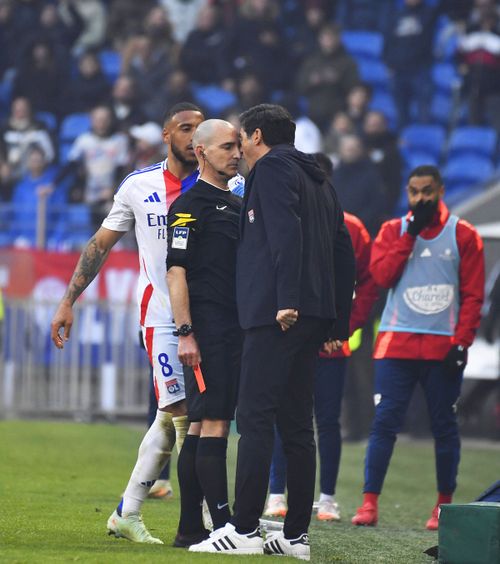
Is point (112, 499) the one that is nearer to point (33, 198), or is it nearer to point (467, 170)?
point (467, 170)

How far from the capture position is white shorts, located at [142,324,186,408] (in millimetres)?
5953

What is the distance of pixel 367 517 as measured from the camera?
302 inches

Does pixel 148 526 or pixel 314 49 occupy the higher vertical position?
pixel 314 49

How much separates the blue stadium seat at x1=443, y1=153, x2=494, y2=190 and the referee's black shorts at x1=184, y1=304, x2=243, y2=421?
12.8 m

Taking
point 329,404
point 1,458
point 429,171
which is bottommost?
point 1,458

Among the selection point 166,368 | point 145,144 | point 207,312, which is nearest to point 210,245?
point 207,312

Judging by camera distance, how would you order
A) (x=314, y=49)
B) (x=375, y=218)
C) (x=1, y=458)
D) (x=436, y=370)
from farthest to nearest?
(x=314, y=49), (x=375, y=218), (x=1, y=458), (x=436, y=370)

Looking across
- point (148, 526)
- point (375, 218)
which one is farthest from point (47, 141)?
point (148, 526)

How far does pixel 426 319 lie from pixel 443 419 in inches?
23.0

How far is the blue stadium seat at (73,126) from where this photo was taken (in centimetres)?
2064

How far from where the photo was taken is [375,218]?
16.5m

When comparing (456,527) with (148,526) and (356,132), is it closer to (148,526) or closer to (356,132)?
(148,526)

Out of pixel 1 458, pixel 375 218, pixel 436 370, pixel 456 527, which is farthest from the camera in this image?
pixel 375 218

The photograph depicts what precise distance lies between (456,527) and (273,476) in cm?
278
